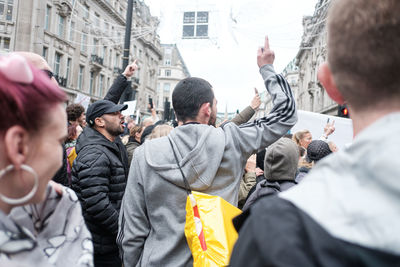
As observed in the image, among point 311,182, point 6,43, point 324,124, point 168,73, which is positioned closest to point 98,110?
point 311,182

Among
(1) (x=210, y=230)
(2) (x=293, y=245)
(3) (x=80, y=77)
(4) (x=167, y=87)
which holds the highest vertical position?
(4) (x=167, y=87)

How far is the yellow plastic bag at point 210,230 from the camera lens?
1642 millimetres

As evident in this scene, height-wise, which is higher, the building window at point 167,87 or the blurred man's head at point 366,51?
the building window at point 167,87

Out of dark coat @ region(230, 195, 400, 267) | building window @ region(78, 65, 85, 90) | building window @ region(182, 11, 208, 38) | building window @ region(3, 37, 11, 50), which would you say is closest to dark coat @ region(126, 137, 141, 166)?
dark coat @ region(230, 195, 400, 267)

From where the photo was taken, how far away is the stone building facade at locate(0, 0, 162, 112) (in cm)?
2064

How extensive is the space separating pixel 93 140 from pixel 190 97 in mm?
1461

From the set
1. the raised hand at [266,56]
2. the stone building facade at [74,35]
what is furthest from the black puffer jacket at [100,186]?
the stone building facade at [74,35]

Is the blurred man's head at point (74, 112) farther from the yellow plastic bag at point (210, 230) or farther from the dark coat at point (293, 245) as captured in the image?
the dark coat at point (293, 245)

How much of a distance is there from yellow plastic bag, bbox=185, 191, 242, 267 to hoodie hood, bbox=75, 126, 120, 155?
1668mm

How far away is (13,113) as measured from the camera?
86 cm

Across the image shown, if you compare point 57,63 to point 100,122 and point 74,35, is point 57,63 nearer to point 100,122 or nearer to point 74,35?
point 74,35

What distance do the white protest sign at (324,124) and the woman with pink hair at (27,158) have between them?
639cm

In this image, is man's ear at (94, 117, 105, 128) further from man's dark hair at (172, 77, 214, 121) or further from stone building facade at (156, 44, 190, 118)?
stone building facade at (156, 44, 190, 118)

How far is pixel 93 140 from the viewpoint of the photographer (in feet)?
10.7
